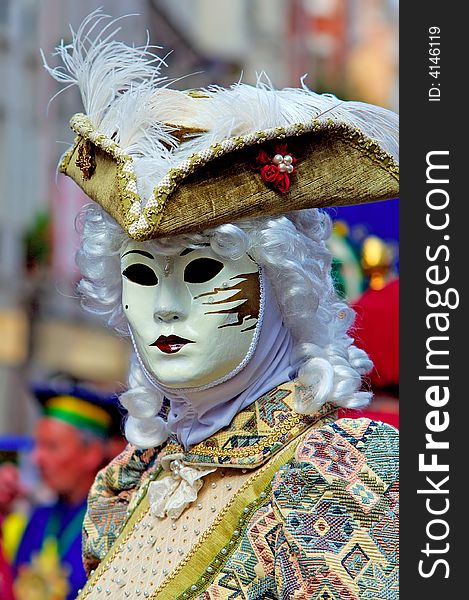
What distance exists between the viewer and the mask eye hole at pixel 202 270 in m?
2.62

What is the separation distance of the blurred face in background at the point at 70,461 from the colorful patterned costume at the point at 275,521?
265 centimetres

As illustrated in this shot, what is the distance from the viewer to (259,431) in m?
2.65

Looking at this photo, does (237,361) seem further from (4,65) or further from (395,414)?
(4,65)

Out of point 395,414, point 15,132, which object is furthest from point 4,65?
point 395,414

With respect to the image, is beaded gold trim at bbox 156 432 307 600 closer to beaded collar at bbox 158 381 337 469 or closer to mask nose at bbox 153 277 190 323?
beaded collar at bbox 158 381 337 469

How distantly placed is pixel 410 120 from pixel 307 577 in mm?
868

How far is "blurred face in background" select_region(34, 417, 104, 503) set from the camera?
221 inches

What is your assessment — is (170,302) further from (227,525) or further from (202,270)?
(227,525)

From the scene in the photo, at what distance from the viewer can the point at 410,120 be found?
241 cm

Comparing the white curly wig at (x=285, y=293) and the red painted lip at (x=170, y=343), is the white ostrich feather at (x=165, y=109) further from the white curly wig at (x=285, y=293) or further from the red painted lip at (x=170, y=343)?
the red painted lip at (x=170, y=343)

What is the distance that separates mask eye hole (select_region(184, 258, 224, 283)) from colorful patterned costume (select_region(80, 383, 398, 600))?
0.95 ft

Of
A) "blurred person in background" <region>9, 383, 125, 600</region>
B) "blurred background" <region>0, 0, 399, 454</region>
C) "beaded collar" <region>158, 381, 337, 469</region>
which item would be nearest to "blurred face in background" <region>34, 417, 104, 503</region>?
"blurred person in background" <region>9, 383, 125, 600</region>

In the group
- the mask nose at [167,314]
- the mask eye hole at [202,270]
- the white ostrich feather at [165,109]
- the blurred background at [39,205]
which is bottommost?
the mask nose at [167,314]

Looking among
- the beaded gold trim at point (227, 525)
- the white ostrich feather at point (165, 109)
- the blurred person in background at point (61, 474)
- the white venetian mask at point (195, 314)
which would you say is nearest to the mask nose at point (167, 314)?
the white venetian mask at point (195, 314)
